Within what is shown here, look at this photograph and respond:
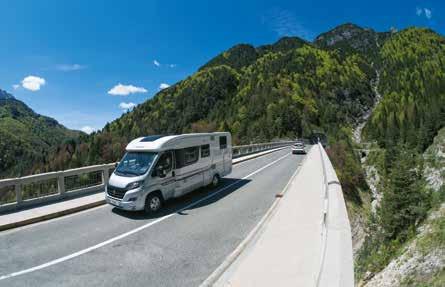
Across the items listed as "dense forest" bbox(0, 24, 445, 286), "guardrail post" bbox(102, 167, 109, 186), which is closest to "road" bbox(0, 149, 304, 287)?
"guardrail post" bbox(102, 167, 109, 186)

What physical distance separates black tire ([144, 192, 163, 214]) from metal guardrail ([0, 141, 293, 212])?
14.9 feet

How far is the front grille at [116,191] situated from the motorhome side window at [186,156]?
2350 mm

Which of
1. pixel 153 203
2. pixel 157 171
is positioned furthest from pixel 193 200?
pixel 157 171

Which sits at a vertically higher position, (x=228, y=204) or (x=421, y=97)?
(x=421, y=97)

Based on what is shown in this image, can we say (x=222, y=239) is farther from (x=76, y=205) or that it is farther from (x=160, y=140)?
(x=76, y=205)

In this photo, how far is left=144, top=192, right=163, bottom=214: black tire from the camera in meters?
9.39

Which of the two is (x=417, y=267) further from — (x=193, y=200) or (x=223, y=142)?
(x=223, y=142)

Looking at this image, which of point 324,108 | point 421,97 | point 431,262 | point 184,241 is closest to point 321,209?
point 184,241

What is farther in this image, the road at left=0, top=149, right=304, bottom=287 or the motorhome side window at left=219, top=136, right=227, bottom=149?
the motorhome side window at left=219, top=136, right=227, bottom=149

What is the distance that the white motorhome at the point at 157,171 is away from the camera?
912cm

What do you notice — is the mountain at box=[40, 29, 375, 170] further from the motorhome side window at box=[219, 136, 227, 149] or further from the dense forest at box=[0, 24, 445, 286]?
the motorhome side window at box=[219, 136, 227, 149]

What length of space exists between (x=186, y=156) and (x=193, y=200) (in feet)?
6.24

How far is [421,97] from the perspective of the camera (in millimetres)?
126688

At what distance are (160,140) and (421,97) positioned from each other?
498 feet
